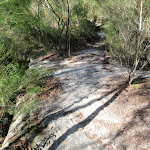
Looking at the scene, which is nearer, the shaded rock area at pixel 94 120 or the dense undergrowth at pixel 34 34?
the shaded rock area at pixel 94 120

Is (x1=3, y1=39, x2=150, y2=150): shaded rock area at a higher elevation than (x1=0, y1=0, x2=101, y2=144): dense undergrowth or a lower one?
lower

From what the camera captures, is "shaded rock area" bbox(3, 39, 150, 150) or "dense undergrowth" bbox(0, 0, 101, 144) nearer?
"shaded rock area" bbox(3, 39, 150, 150)

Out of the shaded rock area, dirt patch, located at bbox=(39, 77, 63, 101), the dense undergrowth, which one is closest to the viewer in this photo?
the shaded rock area

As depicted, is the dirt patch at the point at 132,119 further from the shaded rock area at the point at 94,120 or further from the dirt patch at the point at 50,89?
the dirt patch at the point at 50,89

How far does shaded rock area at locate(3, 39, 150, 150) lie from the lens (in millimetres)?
2469

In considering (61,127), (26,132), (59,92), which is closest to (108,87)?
(59,92)

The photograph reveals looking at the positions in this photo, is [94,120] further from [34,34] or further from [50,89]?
[34,34]

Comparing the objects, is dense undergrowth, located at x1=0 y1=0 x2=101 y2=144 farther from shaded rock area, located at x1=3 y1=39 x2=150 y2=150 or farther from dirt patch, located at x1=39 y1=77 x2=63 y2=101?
shaded rock area, located at x1=3 y1=39 x2=150 y2=150

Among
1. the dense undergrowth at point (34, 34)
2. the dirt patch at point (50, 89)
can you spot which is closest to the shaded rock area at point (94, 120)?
the dirt patch at point (50, 89)

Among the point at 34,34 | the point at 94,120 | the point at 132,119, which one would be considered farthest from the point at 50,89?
the point at 34,34

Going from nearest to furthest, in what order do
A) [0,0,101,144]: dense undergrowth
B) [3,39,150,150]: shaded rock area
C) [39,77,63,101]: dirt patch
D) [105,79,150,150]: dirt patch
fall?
[105,79,150,150]: dirt patch
[3,39,150,150]: shaded rock area
[39,77,63,101]: dirt patch
[0,0,101,144]: dense undergrowth

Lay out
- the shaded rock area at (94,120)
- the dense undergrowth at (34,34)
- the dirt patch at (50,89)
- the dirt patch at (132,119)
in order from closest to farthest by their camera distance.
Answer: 1. the dirt patch at (132,119)
2. the shaded rock area at (94,120)
3. the dirt patch at (50,89)
4. the dense undergrowth at (34,34)

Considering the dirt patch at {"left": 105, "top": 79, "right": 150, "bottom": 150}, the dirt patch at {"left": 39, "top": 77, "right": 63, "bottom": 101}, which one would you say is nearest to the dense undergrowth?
the dirt patch at {"left": 39, "top": 77, "right": 63, "bottom": 101}

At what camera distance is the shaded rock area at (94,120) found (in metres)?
2.47
